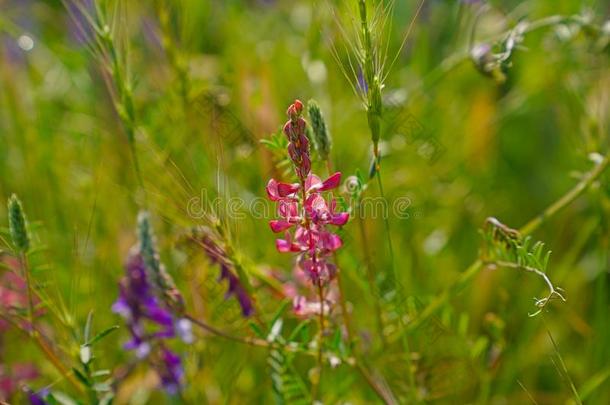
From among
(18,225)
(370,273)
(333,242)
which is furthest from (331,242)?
(18,225)

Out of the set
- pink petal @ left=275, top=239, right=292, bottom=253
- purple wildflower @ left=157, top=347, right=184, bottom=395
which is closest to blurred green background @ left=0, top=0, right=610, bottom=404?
purple wildflower @ left=157, top=347, right=184, bottom=395

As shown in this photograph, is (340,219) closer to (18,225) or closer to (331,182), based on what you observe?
(331,182)

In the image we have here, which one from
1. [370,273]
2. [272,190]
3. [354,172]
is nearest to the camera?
[272,190]

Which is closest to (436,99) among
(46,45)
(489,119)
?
(489,119)

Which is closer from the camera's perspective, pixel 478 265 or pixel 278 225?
pixel 278 225
